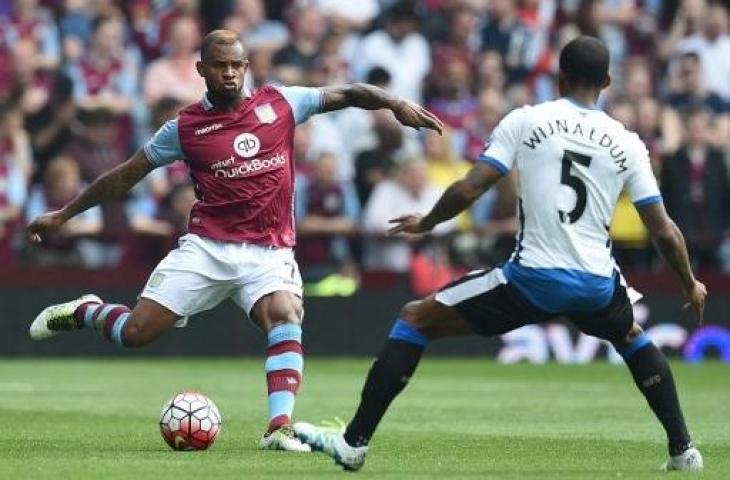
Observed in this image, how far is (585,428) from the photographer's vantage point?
13.3 metres

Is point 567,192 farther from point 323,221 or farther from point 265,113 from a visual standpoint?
point 323,221

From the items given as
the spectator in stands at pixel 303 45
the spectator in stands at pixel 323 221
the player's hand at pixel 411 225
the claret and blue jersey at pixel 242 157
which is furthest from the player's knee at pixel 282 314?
the spectator in stands at pixel 303 45

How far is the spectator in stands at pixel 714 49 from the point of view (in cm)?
2427

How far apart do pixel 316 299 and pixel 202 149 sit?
399 inches

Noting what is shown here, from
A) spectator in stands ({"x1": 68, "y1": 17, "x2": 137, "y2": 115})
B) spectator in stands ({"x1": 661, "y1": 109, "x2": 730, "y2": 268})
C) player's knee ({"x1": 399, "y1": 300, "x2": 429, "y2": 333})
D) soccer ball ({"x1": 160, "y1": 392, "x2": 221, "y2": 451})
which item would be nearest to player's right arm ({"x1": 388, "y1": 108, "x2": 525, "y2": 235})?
player's knee ({"x1": 399, "y1": 300, "x2": 429, "y2": 333})

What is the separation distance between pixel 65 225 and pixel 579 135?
41.7 feet

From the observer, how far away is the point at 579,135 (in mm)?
9633

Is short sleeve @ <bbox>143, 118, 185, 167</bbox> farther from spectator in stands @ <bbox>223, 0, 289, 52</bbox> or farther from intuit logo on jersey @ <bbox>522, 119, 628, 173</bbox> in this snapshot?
spectator in stands @ <bbox>223, 0, 289, 52</bbox>

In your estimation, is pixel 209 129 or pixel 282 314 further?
pixel 209 129

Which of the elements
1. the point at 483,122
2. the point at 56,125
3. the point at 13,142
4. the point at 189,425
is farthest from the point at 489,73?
the point at 189,425

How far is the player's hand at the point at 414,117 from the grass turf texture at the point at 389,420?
1.93 m

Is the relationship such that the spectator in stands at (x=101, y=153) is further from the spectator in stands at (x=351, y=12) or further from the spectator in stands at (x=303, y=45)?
the spectator in stands at (x=351, y=12)

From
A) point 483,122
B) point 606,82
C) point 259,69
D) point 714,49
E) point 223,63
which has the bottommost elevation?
point 483,122

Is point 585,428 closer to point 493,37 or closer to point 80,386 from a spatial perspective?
point 80,386
